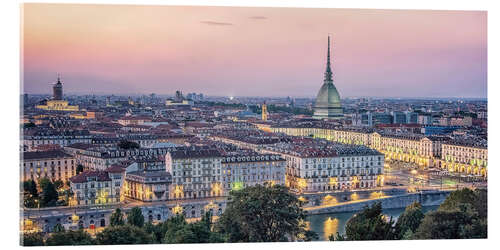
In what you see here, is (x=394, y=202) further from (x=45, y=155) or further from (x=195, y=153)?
(x=45, y=155)

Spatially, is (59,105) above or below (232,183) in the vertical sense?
above

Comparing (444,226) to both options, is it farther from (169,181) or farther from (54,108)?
(54,108)

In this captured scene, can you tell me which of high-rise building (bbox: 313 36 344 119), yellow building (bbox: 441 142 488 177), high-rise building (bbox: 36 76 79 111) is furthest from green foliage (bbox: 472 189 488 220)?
high-rise building (bbox: 313 36 344 119)

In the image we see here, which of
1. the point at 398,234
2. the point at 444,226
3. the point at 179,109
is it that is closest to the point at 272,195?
the point at 398,234

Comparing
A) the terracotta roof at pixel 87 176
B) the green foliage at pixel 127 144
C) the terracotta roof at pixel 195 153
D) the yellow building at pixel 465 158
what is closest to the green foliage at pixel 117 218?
the terracotta roof at pixel 87 176

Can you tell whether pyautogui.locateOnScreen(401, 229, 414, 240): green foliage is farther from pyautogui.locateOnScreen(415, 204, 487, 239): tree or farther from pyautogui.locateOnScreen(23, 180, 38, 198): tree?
pyautogui.locateOnScreen(23, 180, 38, 198): tree

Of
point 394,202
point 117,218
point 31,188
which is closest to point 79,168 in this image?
point 31,188
